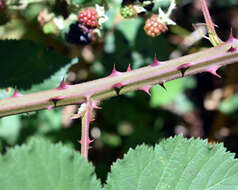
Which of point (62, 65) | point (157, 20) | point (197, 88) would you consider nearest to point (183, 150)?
point (157, 20)

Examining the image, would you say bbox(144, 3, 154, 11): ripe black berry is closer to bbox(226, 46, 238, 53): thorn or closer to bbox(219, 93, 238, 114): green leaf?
bbox(226, 46, 238, 53): thorn

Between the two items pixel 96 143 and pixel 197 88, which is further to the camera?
pixel 197 88

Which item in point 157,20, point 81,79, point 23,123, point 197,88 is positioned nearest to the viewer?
point 157,20

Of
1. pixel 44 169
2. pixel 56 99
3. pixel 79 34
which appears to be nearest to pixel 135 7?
pixel 79 34

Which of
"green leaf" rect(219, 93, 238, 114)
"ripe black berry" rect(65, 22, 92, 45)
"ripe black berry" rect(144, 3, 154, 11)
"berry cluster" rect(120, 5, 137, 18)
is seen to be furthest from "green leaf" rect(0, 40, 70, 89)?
"green leaf" rect(219, 93, 238, 114)

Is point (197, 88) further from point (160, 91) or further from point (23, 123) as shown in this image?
point (23, 123)

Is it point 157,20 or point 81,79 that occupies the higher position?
point 157,20

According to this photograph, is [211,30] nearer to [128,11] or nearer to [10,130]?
[128,11]
